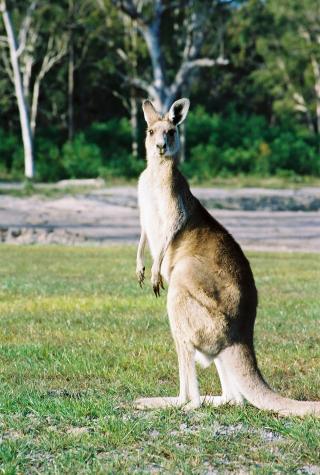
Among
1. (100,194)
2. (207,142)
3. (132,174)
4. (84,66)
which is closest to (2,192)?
(100,194)

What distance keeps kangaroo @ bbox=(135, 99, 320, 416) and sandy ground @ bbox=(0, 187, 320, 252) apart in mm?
10804

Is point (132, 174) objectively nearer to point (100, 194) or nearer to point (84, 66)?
point (100, 194)

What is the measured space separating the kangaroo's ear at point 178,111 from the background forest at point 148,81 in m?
20.7

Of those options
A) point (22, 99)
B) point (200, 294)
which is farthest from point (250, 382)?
point (22, 99)

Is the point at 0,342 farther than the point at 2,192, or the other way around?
the point at 2,192

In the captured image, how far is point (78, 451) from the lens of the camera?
164 inches

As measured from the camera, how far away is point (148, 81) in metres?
40.5

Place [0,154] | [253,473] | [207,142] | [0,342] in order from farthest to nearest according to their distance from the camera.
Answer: [207,142] → [0,154] → [0,342] → [253,473]

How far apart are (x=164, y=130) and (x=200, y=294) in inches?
47.0

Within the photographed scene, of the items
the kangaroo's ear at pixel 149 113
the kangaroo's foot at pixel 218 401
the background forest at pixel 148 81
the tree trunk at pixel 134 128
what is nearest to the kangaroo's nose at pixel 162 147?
the kangaroo's ear at pixel 149 113

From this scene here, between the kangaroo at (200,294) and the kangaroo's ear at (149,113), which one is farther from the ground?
the kangaroo's ear at (149,113)

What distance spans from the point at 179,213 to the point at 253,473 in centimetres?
182

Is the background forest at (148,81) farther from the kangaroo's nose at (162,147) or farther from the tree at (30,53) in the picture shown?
the kangaroo's nose at (162,147)

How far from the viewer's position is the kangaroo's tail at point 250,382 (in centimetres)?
462
